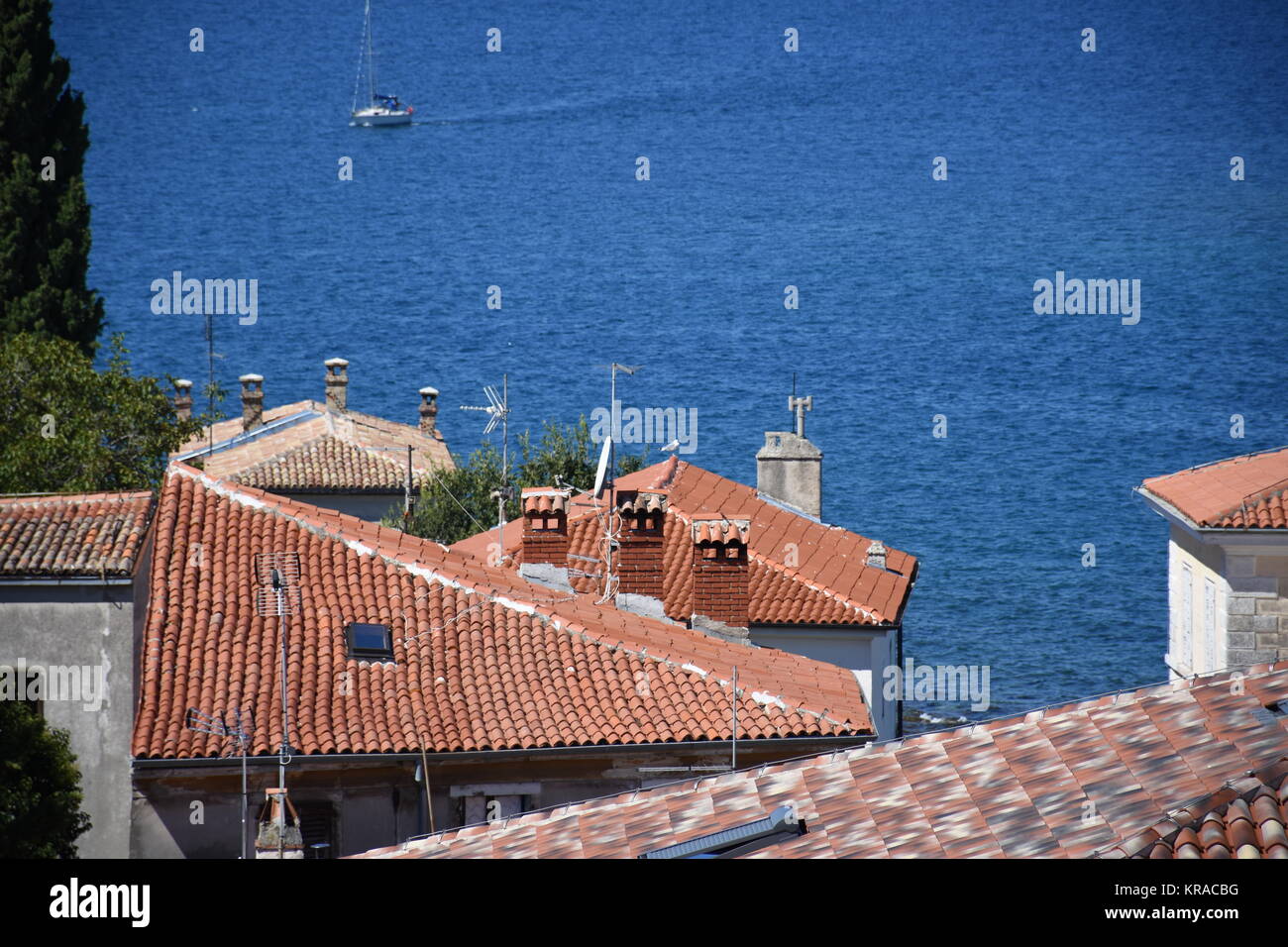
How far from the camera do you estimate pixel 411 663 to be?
72.4 feet

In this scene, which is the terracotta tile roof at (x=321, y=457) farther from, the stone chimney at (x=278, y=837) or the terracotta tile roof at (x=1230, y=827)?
the terracotta tile roof at (x=1230, y=827)

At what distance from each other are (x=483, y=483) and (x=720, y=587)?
2232 centimetres

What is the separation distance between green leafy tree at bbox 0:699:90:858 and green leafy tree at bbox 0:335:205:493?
1333 cm

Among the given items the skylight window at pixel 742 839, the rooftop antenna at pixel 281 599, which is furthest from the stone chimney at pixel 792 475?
the skylight window at pixel 742 839

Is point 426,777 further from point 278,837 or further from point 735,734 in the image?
point 735,734

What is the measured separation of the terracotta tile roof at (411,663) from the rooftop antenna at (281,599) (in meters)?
0.17

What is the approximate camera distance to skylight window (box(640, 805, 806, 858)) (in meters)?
12.9

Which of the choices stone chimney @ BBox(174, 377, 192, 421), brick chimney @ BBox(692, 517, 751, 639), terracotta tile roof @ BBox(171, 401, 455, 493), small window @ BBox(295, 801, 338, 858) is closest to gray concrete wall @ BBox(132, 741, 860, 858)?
small window @ BBox(295, 801, 338, 858)

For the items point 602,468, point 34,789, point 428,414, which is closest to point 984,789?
point 34,789

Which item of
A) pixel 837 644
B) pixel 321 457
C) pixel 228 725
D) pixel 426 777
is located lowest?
pixel 426 777

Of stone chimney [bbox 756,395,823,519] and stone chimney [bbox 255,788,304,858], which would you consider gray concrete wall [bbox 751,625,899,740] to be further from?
stone chimney [bbox 255,788,304,858]

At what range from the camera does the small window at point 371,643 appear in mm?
22125
